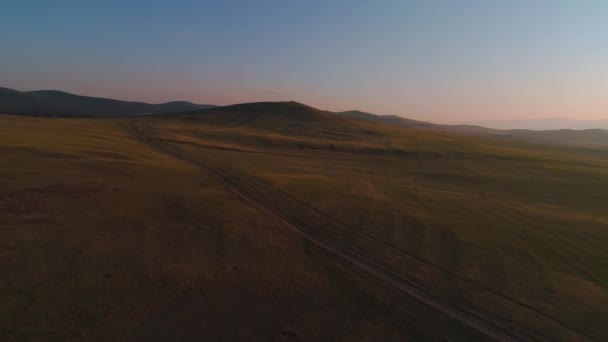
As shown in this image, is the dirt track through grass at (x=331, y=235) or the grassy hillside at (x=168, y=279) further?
the dirt track through grass at (x=331, y=235)

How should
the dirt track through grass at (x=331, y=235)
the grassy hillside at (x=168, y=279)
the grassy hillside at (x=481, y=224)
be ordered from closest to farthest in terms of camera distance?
the grassy hillside at (x=168, y=279), the dirt track through grass at (x=331, y=235), the grassy hillside at (x=481, y=224)

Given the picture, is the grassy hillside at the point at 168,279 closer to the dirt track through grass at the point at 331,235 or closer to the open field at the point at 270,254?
the open field at the point at 270,254

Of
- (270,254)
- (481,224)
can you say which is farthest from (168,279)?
(481,224)

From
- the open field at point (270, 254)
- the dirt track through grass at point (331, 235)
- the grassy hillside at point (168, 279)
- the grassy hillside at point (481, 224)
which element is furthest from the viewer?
the grassy hillside at point (481, 224)

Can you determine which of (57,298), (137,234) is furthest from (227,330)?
(137,234)

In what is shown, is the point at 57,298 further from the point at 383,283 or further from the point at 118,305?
the point at 383,283

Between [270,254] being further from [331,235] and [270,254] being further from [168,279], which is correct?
[168,279]

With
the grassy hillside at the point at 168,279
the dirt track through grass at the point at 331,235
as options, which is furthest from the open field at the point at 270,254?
the dirt track through grass at the point at 331,235
